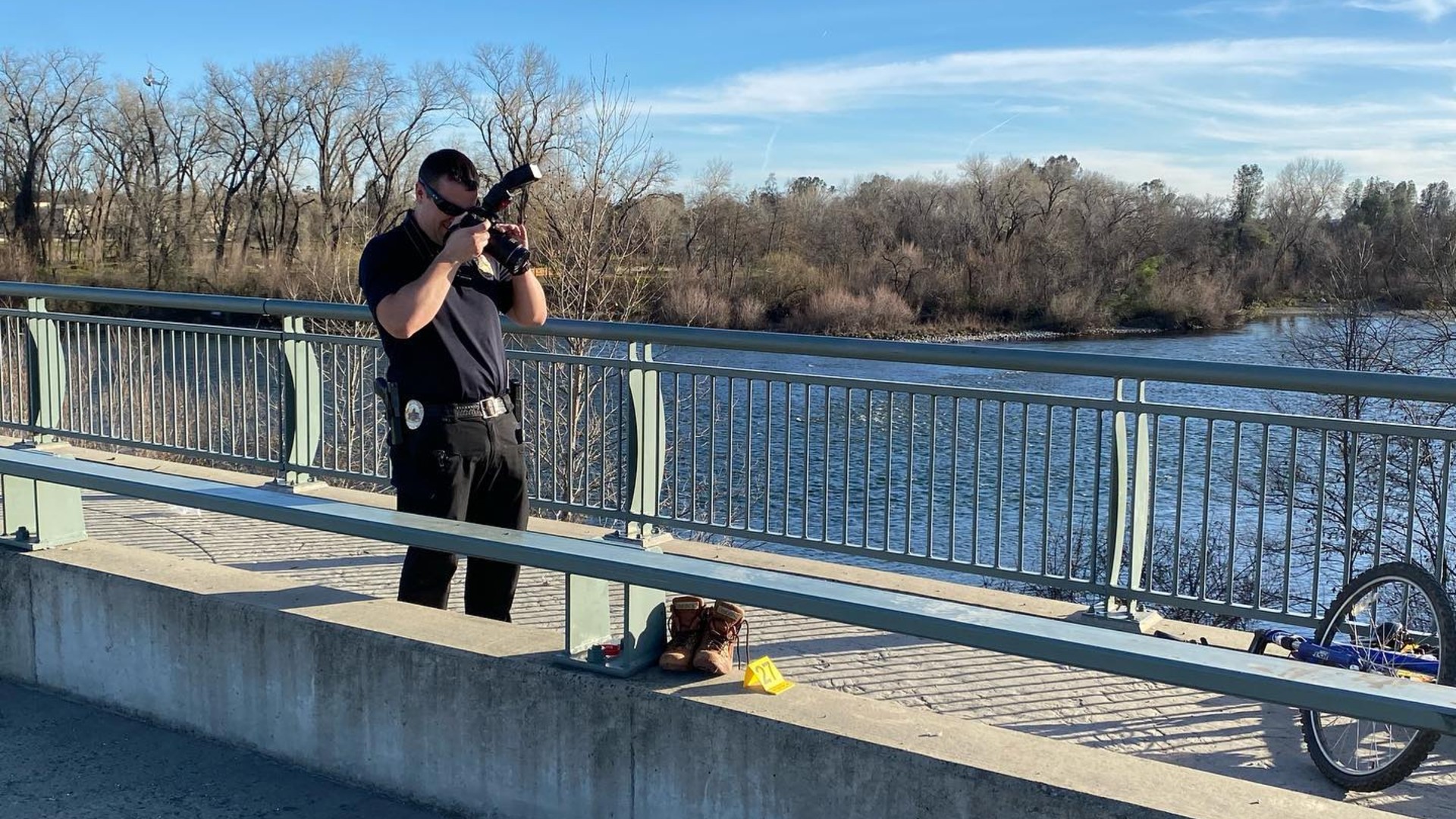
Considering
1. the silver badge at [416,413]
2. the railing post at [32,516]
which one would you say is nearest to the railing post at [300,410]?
the railing post at [32,516]

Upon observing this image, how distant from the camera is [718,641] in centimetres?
334

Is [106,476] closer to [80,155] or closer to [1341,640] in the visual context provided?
[1341,640]

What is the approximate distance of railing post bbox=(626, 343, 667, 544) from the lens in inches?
240

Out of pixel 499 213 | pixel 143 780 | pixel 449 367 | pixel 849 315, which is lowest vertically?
pixel 143 780

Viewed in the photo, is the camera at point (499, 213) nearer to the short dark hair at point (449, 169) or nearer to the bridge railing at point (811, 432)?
the short dark hair at point (449, 169)

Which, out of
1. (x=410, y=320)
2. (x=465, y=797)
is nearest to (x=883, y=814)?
(x=465, y=797)

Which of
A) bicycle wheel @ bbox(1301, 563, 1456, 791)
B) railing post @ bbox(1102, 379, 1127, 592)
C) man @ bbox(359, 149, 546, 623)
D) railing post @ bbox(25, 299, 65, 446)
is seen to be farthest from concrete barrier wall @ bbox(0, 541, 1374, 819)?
railing post @ bbox(25, 299, 65, 446)

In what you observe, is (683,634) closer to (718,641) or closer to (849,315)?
(718,641)

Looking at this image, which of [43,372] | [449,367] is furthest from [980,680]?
[43,372]

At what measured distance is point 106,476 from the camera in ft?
13.6

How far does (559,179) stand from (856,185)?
49145mm

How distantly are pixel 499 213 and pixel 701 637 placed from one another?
1529mm

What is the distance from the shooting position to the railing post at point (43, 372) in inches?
321

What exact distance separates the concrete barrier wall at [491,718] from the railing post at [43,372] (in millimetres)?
4063
